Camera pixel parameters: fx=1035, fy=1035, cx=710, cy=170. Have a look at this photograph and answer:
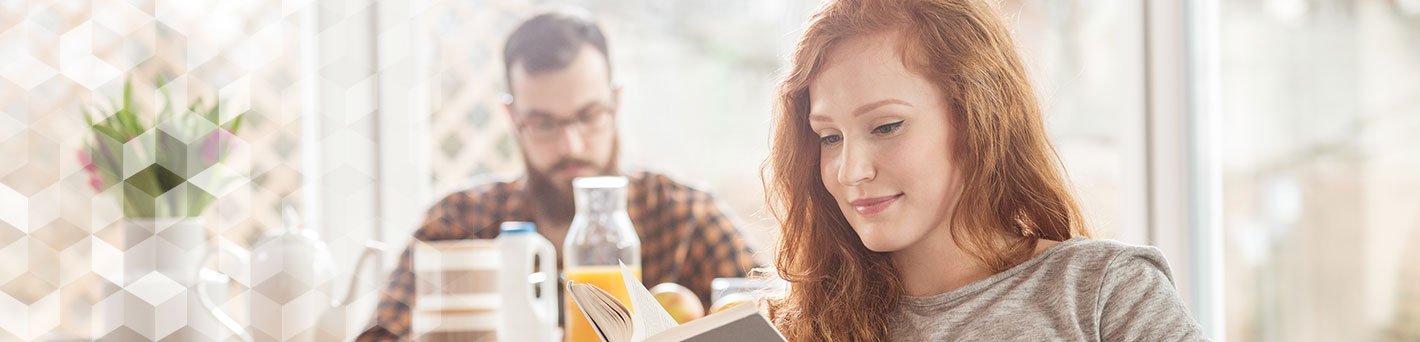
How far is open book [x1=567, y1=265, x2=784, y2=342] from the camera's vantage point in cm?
59

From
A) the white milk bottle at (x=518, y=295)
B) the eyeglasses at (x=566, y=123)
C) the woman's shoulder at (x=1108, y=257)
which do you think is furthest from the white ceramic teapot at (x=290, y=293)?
the woman's shoulder at (x=1108, y=257)

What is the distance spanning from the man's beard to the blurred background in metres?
0.30

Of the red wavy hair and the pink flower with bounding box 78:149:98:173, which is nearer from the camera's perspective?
the red wavy hair

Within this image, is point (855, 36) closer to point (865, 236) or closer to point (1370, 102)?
point (865, 236)

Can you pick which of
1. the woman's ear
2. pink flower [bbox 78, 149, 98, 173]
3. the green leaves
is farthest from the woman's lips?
the woman's ear

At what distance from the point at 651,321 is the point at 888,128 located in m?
0.23

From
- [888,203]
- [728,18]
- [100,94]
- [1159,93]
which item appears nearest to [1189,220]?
[1159,93]

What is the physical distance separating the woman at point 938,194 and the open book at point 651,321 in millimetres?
176

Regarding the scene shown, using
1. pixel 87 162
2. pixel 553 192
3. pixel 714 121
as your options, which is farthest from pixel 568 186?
pixel 87 162

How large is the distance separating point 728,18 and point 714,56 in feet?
0.28

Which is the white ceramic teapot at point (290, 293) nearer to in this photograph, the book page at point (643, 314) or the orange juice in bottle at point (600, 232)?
the orange juice in bottle at point (600, 232)

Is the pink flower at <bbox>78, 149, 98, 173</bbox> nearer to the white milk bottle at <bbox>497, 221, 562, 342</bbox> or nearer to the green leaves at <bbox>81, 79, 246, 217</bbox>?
the green leaves at <bbox>81, 79, 246, 217</bbox>

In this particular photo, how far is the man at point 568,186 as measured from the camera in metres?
1.67

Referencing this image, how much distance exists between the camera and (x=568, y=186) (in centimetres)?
178
